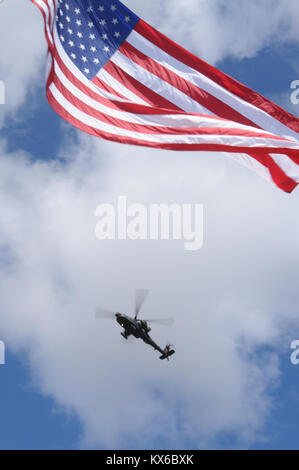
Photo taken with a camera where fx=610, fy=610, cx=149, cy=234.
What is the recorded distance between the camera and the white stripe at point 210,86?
19672mm

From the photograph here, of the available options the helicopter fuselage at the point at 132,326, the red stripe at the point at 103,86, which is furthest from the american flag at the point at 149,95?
the helicopter fuselage at the point at 132,326

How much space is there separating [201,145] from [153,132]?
169 centimetres

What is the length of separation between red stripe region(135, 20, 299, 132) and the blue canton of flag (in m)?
0.66

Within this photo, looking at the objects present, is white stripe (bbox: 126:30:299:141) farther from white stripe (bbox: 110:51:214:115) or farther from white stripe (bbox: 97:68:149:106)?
white stripe (bbox: 97:68:149:106)

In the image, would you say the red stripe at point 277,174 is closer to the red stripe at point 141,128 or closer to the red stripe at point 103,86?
the red stripe at point 141,128

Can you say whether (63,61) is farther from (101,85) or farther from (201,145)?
(201,145)

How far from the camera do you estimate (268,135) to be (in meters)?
18.5

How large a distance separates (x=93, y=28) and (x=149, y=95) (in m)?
3.30

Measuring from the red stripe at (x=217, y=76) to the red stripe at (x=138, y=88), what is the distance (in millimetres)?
1468

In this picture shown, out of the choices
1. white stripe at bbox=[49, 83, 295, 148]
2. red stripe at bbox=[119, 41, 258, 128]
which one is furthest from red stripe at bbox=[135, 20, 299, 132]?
white stripe at bbox=[49, 83, 295, 148]

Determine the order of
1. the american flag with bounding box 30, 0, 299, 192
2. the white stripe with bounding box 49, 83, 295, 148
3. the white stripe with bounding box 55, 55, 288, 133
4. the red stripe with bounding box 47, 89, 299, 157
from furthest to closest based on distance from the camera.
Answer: the white stripe with bounding box 55, 55, 288, 133
the american flag with bounding box 30, 0, 299, 192
the white stripe with bounding box 49, 83, 295, 148
the red stripe with bounding box 47, 89, 299, 157

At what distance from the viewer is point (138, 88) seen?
20.6 metres

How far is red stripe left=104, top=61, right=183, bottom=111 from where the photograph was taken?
20312mm

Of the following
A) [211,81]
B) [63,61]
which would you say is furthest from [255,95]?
[63,61]
